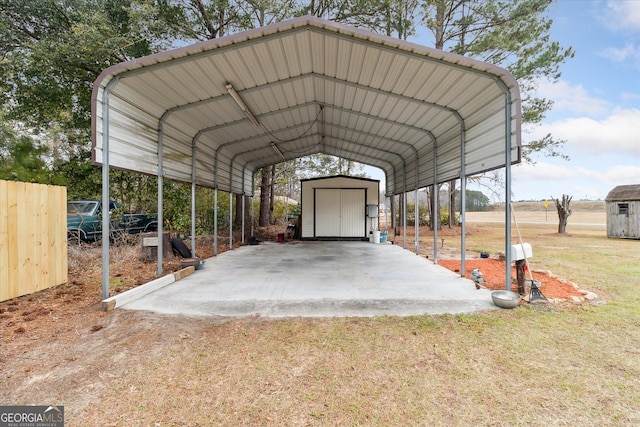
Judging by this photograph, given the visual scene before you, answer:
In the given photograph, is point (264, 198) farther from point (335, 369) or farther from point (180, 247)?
point (335, 369)

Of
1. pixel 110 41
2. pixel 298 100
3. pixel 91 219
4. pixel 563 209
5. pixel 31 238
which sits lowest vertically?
pixel 31 238

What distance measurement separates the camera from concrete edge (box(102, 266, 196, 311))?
11.3ft

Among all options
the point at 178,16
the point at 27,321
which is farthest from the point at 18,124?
the point at 27,321

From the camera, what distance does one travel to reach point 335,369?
7.22ft

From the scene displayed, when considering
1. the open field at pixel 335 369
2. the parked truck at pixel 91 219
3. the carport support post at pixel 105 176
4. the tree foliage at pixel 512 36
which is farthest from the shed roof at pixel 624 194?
the parked truck at pixel 91 219

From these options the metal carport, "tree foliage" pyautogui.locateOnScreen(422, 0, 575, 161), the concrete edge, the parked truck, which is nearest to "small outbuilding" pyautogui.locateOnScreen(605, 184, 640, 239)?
"tree foliage" pyautogui.locateOnScreen(422, 0, 575, 161)

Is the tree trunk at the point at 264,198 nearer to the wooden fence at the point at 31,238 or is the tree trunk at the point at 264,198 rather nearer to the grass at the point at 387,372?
the wooden fence at the point at 31,238

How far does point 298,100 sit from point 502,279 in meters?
5.26

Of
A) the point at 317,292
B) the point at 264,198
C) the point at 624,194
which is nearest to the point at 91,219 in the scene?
the point at 317,292

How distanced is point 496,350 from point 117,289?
4869mm

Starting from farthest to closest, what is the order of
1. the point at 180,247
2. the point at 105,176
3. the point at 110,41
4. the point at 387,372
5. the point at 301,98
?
the point at 110,41
the point at 180,247
the point at 301,98
the point at 105,176
the point at 387,372

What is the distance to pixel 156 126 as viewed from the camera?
481 cm

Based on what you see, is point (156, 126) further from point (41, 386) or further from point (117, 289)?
point (41, 386)

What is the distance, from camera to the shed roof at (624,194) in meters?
11.9
